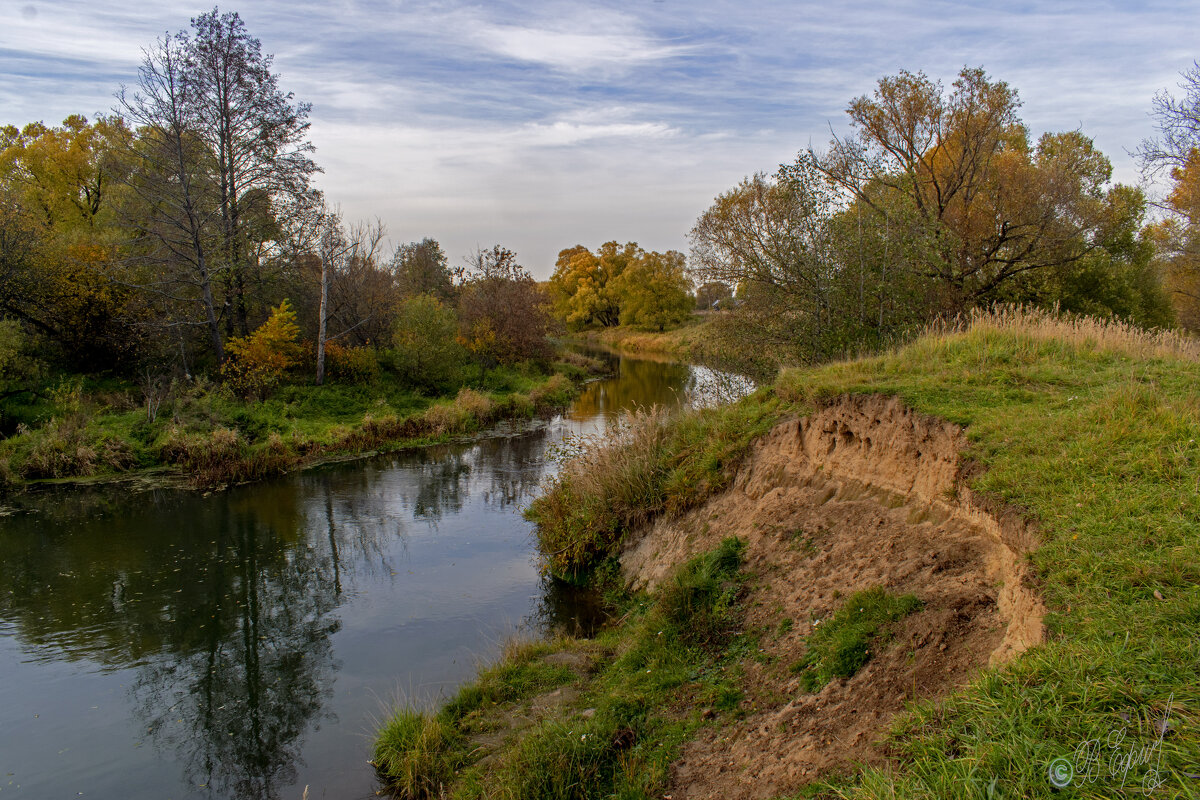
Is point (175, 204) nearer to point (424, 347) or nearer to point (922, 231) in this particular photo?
point (424, 347)

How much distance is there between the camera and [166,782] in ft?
20.4

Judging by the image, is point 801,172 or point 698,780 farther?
point 801,172

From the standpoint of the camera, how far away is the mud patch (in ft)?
14.8

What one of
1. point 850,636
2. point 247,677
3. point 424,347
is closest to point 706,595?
point 850,636

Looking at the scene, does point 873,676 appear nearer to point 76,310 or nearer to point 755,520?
point 755,520

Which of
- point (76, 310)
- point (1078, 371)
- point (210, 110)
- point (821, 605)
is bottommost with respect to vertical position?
point (821, 605)

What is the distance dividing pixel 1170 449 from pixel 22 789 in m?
10.2

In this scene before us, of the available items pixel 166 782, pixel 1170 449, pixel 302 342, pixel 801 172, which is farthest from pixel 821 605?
pixel 302 342

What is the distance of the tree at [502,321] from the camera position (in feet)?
102

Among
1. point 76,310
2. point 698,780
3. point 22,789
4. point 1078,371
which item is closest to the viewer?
point 698,780

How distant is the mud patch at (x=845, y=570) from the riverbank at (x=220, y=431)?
11999 millimetres

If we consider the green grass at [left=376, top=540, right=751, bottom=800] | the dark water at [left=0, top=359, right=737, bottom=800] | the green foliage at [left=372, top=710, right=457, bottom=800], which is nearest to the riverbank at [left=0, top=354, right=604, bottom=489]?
the dark water at [left=0, top=359, right=737, bottom=800]

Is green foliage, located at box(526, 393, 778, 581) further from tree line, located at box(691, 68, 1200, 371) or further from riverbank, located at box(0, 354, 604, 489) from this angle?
riverbank, located at box(0, 354, 604, 489)

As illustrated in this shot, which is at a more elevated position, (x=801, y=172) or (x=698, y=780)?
(x=801, y=172)
